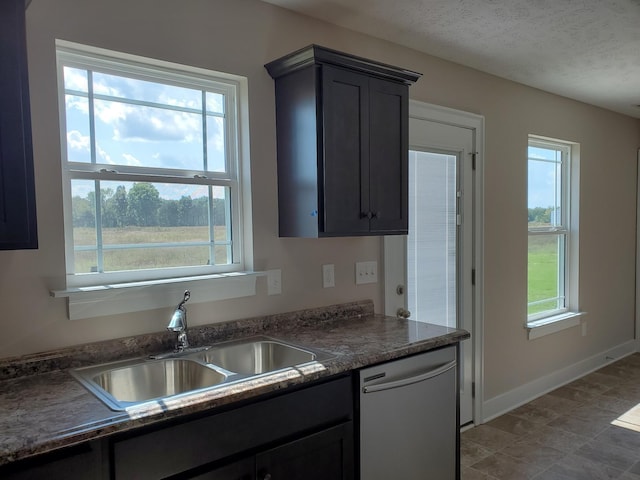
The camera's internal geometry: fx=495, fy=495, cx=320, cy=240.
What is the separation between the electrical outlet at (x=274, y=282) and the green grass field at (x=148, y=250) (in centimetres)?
21

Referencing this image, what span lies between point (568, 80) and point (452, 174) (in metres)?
1.31

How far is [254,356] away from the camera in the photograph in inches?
82.8

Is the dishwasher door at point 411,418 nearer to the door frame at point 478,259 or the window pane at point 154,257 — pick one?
the window pane at point 154,257

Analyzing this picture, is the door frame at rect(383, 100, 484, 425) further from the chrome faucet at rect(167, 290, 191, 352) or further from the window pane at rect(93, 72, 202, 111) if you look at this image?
the chrome faucet at rect(167, 290, 191, 352)

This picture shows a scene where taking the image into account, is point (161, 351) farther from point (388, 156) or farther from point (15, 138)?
point (388, 156)

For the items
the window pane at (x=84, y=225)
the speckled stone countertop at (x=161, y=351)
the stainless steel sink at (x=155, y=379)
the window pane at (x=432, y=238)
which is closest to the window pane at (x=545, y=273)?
the window pane at (x=432, y=238)

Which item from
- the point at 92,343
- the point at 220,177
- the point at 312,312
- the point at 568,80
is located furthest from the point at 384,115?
the point at 568,80

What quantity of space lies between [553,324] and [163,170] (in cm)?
343

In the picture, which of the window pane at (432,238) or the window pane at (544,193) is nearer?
the window pane at (432,238)

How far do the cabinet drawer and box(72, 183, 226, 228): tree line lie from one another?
0.94 metres

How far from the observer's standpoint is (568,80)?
12.1 feet

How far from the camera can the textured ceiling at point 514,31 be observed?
2365mm

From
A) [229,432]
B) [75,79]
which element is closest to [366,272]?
[229,432]

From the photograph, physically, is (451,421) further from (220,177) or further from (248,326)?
(220,177)
